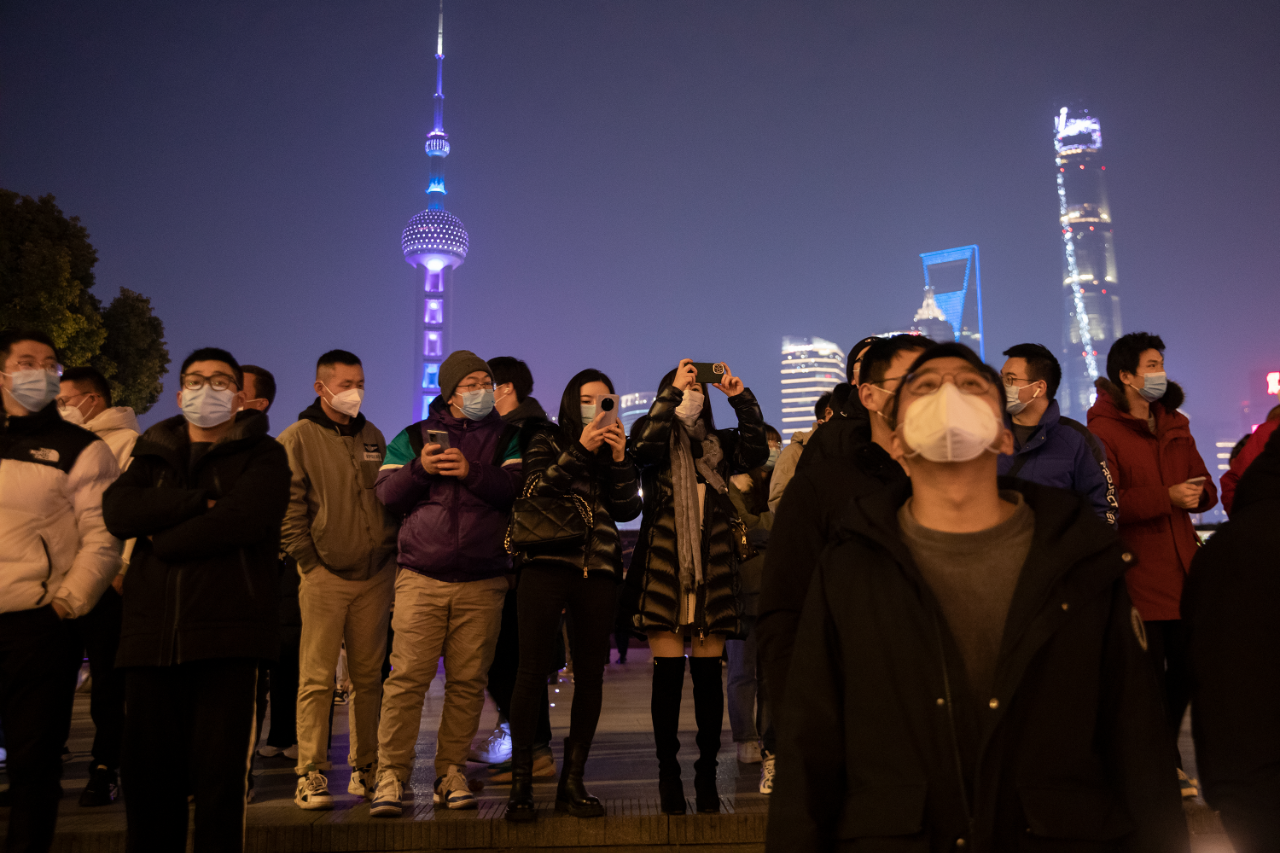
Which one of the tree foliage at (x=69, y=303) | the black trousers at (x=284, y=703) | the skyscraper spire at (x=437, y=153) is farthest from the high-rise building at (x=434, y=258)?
the black trousers at (x=284, y=703)

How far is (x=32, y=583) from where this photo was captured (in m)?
3.91

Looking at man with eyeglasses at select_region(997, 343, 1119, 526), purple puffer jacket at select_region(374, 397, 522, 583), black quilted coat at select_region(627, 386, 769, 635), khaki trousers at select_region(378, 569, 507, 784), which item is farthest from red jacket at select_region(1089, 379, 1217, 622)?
khaki trousers at select_region(378, 569, 507, 784)

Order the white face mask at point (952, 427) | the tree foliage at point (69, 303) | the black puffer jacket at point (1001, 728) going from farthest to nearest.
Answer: the tree foliage at point (69, 303) < the white face mask at point (952, 427) < the black puffer jacket at point (1001, 728)

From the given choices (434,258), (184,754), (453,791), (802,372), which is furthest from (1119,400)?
(434,258)

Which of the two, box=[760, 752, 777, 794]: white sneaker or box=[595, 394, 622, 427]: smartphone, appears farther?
box=[760, 752, 777, 794]: white sneaker

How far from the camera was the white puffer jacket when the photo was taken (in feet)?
12.9

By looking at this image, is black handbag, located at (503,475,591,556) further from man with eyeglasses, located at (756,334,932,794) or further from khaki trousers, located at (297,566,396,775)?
man with eyeglasses, located at (756,334,932,794)

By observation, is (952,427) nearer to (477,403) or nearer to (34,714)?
(477,403)

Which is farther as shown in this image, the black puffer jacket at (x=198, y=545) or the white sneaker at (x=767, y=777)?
the white sneaker at (x=767, y=777)

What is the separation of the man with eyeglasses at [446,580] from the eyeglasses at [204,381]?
1040mm

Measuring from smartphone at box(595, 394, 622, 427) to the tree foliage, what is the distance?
20037 mm

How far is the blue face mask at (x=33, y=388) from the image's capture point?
13.6 feet

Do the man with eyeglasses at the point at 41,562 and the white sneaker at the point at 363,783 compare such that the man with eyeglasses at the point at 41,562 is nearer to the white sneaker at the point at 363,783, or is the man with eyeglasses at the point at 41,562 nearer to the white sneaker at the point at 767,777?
the white sneaker at the point at 363,783

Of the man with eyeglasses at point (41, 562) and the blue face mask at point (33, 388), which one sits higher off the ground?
the blue face mask at point (33, 388)
